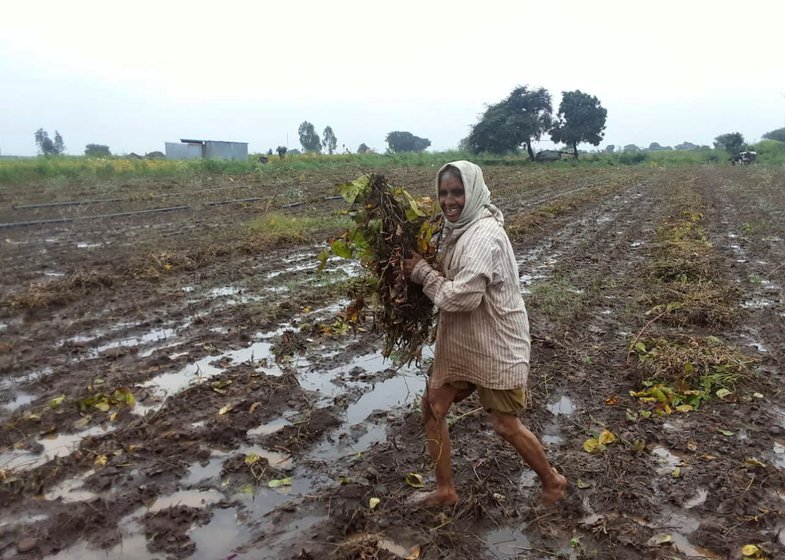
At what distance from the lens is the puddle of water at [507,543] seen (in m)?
2.67

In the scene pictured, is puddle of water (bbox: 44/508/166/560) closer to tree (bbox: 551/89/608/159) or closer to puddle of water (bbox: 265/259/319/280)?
puddle of water (bbox: 265/259/319/280)

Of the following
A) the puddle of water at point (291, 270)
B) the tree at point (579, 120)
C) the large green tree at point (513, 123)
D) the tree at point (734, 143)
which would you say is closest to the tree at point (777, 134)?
the tree at point (734, 143)

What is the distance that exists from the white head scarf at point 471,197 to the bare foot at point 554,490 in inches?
54.2

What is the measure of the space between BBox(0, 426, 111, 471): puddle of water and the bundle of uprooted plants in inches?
78.5

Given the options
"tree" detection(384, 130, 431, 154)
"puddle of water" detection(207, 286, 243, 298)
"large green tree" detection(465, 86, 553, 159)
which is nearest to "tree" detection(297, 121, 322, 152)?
"tree" detection(384, 130, 431, 154)

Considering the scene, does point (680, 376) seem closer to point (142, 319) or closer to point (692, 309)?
point (692, 309)

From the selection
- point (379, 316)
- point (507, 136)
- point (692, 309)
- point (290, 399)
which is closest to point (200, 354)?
point (290, 399)

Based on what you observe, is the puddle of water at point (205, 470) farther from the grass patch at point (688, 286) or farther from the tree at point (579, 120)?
the tree at point (579, 120)

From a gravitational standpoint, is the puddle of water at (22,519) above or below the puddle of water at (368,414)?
above

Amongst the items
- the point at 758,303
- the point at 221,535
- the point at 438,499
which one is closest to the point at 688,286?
the point at 758,303

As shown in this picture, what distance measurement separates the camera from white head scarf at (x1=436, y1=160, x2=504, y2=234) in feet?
8.20

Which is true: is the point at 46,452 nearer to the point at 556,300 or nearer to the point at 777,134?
the point at 556,300

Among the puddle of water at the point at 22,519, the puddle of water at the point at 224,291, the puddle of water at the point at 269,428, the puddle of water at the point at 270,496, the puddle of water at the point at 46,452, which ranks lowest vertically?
the puddle of water at the point at 270,496

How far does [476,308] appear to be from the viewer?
2572 millimetres
